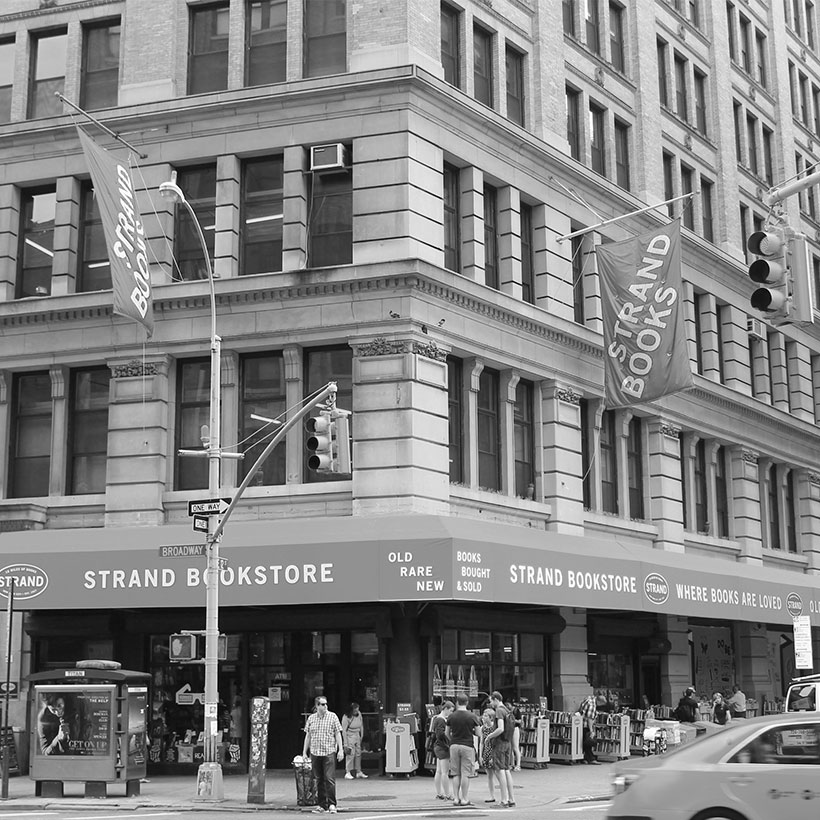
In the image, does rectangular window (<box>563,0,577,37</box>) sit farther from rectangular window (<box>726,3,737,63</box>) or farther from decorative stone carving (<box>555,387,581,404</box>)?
rectangular window (<box>726,3,737,63</box>)

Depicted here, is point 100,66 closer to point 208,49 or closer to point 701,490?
point 208,49

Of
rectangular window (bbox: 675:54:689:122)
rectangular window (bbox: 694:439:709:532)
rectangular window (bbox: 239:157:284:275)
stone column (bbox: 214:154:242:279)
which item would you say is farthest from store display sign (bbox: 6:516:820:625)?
rectangular window (bbox: 675:54:689:122)

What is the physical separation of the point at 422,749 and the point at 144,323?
34.8 ft

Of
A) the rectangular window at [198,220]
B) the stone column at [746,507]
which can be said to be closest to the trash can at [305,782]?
the rectangular window at [198,220]

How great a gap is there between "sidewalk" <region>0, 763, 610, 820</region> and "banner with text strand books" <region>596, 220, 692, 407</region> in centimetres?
923

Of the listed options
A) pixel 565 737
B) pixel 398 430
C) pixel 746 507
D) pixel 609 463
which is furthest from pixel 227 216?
pixel 746 507

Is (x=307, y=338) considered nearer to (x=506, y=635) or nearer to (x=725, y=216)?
(x=506, y=635)

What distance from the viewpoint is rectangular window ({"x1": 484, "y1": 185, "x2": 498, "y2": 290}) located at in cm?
3075

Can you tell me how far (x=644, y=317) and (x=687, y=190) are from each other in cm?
1236

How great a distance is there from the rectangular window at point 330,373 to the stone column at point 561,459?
5.80 m

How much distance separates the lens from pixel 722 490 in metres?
40.1

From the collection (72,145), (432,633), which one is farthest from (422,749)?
(72,145)

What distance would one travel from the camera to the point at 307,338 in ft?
91.6

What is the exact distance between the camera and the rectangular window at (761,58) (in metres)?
47.9
